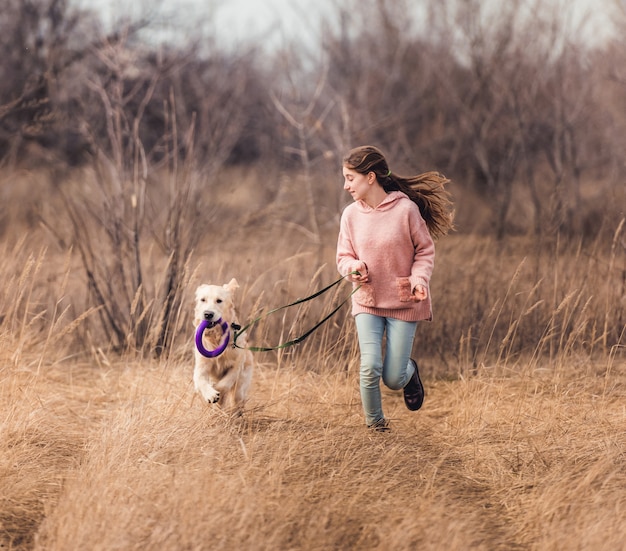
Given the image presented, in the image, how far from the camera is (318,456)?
Answer: 3.70m

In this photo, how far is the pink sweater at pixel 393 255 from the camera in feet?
12.8

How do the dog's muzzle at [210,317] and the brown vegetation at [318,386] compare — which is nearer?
the brown vegetation at [318,386]

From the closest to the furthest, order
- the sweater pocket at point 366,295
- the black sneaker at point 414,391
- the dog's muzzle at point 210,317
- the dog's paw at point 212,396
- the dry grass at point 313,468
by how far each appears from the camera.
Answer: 1. the dry grass at point 313,468
2. the dog's muzzle at point 210,317
3. the dog's paw at point 212,396
4. the sweater pocket at point 366,295
5. the black sneaker at point 414,391

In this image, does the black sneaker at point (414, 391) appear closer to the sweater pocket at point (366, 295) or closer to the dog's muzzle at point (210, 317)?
the sweater pocket at point (366, 295)

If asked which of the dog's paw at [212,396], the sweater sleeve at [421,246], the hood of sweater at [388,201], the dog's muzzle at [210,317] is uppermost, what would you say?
the hood of sweater at [388,201]

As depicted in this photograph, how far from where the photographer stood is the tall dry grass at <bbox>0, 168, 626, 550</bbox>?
3041 millimetres

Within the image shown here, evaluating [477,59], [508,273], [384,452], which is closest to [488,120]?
[477,59]

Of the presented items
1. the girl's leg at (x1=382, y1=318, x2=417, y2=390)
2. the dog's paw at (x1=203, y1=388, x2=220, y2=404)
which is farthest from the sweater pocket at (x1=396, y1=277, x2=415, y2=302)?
the dog's paw at (x1=203, y1=388, x2=220, y2=404)

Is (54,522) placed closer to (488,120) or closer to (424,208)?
(424,208)

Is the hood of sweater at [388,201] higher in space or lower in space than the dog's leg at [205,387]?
higher

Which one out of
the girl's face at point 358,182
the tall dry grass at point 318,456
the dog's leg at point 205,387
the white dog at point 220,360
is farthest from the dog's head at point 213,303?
the girl's face at point 358,182

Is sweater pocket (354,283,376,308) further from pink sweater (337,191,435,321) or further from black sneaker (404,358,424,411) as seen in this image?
black sneaker (404,358,424,411)

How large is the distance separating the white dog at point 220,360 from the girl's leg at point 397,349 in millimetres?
737

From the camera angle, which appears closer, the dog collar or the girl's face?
the dog collar
